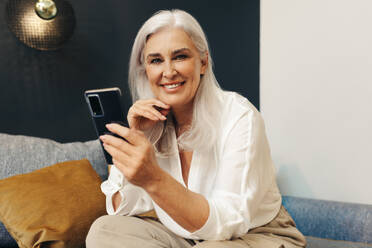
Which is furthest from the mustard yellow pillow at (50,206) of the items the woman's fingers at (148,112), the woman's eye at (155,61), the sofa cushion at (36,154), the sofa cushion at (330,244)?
the sofa cushion at (330,244)

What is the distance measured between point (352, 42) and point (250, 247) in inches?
53.7

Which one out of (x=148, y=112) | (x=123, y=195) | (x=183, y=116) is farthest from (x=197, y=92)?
(x=123, y=195)

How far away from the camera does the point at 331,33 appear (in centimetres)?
198

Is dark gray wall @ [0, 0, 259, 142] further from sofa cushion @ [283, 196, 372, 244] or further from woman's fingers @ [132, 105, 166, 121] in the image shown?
woman's fingers @ [132, 105, 166, 121]

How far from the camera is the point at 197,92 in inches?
53.3

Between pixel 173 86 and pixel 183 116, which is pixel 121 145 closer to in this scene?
pixel 173 86

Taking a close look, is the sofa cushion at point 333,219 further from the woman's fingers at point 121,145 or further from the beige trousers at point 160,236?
the woman's fingers at point 121,145

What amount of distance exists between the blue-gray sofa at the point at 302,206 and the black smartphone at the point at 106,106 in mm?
621

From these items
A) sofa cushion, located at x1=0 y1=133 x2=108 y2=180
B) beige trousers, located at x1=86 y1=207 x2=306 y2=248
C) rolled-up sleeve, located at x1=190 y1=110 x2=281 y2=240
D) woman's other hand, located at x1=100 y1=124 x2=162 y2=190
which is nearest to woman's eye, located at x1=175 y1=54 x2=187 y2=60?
rolled-up sleeve, located at x1=190 y1=110 x2=281 y2=240

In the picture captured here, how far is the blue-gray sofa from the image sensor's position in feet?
5.01

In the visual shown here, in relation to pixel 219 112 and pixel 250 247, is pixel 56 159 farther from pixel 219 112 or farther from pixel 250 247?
pixel 250 247

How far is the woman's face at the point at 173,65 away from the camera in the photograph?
123 cm

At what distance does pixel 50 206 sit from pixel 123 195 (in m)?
0.30

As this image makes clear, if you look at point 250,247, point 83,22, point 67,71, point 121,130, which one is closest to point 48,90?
point 67,71
